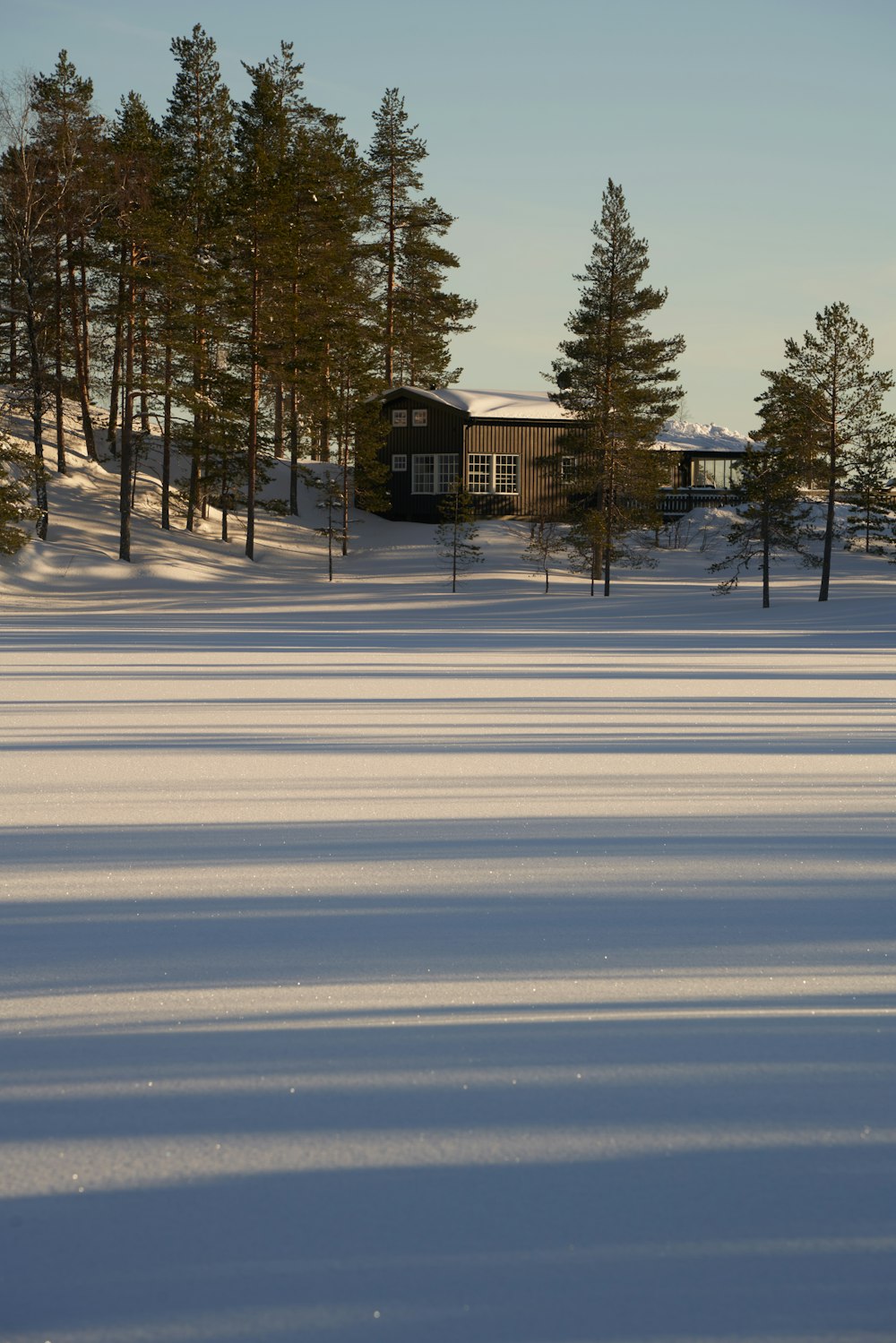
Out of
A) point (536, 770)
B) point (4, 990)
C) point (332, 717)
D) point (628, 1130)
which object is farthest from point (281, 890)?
point (332, 717)

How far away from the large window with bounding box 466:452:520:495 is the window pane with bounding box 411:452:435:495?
5.93ft

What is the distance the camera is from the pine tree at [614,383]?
40094 mm

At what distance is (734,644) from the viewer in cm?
2362

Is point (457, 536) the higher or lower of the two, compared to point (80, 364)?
lower

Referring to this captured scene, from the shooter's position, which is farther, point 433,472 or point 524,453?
point 433,472

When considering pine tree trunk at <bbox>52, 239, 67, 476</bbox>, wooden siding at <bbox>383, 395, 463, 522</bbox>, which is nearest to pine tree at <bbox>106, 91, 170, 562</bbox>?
pine tree trunk at <bbox>52, 239, 67, 476</bbox>

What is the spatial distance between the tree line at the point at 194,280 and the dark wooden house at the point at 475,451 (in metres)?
1.84

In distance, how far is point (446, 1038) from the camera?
370 cm

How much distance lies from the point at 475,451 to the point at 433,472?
216 cm

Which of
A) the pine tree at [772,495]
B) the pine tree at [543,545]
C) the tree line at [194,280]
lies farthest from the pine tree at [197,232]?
the pine tree at [772,495]

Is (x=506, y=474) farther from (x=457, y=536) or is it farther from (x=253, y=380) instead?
(x=253, y=380)

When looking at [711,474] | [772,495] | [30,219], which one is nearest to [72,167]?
[30,219]

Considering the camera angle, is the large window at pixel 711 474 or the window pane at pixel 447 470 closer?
the window pane at pixel 447 470

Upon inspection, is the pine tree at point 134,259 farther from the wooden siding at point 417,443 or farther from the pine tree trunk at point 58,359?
the wooden siding at point 417,443
